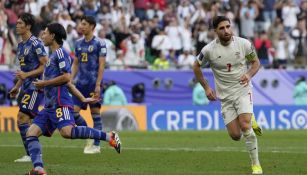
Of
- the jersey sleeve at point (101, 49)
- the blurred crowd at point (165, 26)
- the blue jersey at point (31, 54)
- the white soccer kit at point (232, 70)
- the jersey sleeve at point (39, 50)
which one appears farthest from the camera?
the blurred crowd at point (165, 26)

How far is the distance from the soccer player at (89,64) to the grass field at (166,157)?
2.82ft

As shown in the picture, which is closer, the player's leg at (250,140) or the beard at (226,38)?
the player's leg at (250,140)

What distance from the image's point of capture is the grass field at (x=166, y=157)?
14.7 meters

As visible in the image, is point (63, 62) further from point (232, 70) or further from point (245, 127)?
point (245, 127)

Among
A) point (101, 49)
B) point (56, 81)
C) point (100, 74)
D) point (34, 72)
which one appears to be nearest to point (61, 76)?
point (56, 81)

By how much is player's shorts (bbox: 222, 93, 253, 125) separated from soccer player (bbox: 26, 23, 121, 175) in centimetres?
201

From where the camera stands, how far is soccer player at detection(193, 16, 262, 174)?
47.6 ft

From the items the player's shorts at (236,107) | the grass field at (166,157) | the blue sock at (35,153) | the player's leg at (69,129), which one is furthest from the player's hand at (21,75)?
the player's shorts at (236,107)

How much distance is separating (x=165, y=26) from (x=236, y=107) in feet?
67.5

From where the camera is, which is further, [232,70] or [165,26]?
[165,26]

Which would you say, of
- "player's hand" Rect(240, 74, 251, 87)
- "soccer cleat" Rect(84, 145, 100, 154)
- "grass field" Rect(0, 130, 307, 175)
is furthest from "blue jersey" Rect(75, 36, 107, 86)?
"player's hand" Rect(240, 74, 251, 87)

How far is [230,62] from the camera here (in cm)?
1474

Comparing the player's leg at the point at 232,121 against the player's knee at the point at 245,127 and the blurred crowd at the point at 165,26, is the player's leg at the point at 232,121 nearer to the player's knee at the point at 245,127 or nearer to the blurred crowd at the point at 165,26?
the player's knee at the point at 245,127

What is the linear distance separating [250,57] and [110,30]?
1901cm
